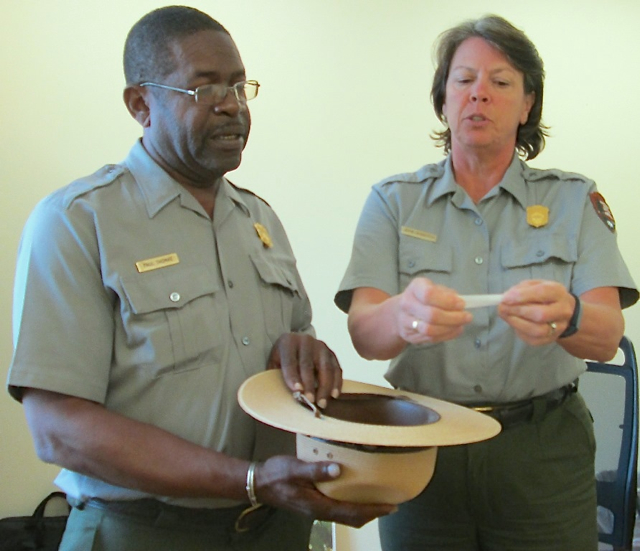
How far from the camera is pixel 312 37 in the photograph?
10.2 ft

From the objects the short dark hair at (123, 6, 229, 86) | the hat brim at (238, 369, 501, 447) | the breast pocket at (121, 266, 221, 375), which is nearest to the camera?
the hat brim at (238, 369, 501, 447)

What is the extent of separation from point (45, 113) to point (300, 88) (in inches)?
46.4

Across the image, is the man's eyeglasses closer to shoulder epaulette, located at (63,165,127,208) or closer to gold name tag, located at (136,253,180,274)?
shoulder epaulette, located at (63,165,127,208)

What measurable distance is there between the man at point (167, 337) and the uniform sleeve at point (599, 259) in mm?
642

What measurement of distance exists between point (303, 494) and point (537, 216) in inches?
36.8

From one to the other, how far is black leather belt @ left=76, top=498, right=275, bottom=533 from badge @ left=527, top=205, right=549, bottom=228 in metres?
0.95

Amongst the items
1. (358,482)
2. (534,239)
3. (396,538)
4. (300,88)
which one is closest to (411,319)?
(358,482)

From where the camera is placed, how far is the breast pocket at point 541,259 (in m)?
1.56

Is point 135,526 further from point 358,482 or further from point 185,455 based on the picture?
point 358,482

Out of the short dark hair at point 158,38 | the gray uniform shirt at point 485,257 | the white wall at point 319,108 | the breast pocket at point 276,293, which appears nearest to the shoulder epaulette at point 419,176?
the gray uniform shirt at point 485,257

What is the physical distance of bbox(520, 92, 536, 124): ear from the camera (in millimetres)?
1704

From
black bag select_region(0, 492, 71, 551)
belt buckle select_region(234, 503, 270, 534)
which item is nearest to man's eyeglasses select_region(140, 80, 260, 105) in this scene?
belt buckle select_region(234, 503, 270, 534)

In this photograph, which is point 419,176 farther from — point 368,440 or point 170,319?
point 368,440

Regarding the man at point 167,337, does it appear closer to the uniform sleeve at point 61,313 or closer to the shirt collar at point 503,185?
the uniform sleeve at point 61,313
